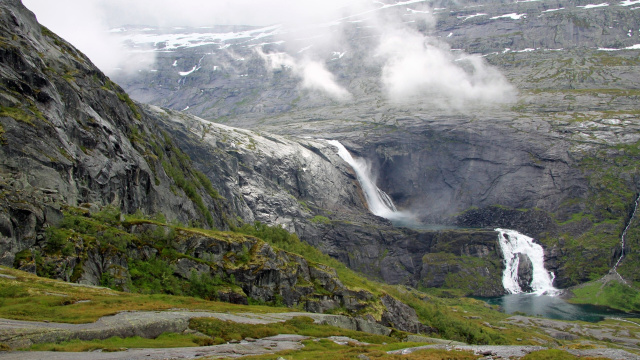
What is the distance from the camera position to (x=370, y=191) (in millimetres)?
187250

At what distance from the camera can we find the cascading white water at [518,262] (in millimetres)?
137500

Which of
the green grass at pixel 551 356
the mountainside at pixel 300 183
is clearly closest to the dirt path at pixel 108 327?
the mountainside at pixel 300 183

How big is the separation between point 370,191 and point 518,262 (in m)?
65.8

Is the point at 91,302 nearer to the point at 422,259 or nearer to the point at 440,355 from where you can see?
the point at 440,355

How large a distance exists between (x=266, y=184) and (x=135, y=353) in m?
126

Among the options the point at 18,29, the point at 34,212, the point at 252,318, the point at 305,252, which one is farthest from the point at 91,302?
the point at 305,252

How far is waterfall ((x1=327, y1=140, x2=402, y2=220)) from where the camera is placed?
183 m

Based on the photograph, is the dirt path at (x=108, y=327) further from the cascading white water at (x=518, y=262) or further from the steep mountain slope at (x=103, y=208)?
the cascading white water at (x=518, y=262)

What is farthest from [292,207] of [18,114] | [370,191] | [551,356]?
[551,356]

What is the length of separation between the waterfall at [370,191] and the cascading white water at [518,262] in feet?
157

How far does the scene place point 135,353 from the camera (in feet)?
66.4

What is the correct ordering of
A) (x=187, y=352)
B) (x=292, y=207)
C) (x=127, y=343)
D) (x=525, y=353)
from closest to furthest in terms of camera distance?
(x=187, y=352)
(x=127, y=343)
(x=525, y=353)
(x=292, y=207)

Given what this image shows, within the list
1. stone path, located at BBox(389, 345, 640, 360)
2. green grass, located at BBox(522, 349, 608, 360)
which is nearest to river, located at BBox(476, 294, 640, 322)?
stone path, located at BBox(389, 345, 640, 360)

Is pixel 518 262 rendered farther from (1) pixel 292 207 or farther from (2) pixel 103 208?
(2) pixel 103 208
